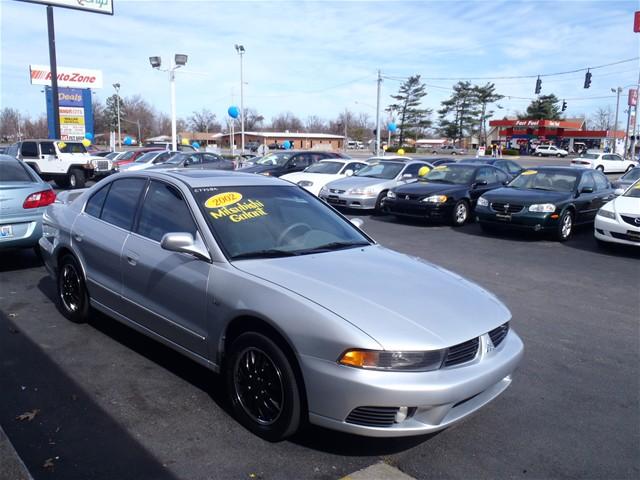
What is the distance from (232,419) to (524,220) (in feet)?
28.4

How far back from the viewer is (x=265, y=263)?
139 inches

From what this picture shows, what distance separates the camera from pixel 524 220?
1052 cm

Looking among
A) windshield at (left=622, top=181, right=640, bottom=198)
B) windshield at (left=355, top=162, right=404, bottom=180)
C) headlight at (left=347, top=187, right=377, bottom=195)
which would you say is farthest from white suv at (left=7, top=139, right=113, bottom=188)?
windshield at (left=622, top=181, right=640, bottom=198)

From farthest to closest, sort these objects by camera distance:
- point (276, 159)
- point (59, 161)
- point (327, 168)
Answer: point (59, 161), point (276, 159), point (327, 168)

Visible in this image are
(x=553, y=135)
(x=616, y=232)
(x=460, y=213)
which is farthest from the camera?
(x=553, y=135)

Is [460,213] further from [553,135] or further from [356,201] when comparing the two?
[553,135]

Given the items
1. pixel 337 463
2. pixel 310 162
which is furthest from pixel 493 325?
pixel 310 162

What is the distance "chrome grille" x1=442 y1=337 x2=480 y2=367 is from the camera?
115 inches

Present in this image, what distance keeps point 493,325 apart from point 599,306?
156 inches

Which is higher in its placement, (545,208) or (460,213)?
(545,208)

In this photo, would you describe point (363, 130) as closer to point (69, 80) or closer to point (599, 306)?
point (69, 80)

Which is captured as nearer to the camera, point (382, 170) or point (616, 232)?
point (616, 232)

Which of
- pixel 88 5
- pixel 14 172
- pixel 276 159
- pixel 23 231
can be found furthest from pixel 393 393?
pixel 88 5

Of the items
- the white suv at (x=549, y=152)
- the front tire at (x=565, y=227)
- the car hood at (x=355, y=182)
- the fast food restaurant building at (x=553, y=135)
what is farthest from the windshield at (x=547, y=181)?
the fast food restaurant building at (x=553, y=135)
